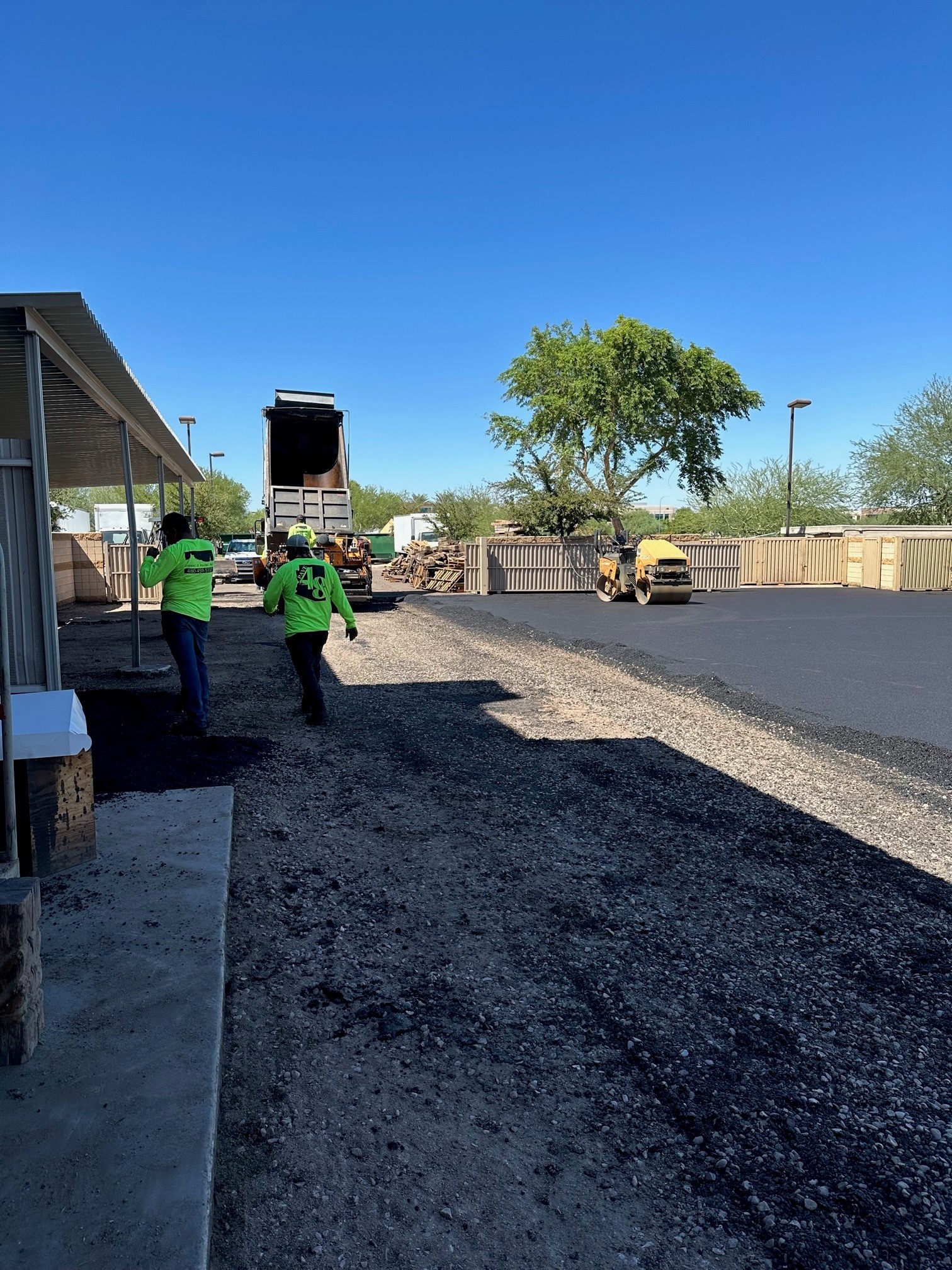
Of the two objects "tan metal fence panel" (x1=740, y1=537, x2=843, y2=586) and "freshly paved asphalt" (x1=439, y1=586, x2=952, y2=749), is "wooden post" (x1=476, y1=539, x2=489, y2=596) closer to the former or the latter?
"freshly paved asphalt" (x1=439, y1=586, x2=952, y2=749)

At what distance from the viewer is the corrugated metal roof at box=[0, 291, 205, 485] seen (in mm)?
6305

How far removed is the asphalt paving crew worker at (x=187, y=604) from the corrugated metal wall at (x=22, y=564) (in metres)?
1.72

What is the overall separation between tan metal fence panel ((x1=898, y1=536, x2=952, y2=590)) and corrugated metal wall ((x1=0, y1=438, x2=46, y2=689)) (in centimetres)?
3121

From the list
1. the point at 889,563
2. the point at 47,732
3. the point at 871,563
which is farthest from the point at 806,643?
the point at 871,563

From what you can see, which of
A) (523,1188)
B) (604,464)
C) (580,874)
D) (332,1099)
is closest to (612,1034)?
(523,1188)

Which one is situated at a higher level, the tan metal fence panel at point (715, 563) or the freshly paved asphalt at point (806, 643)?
the tan metal fence panel at point (715, 563)

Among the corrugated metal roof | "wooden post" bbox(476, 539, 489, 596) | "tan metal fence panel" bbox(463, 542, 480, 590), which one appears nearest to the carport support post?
the corrugated metal roof

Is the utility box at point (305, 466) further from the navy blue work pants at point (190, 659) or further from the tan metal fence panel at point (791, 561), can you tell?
the tan metal fence panel at point (791, 561)

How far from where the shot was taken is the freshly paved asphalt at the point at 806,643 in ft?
33.3

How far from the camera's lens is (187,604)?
834cm

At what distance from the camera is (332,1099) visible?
116 inches

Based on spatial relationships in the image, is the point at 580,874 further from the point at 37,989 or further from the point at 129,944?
the point at 37,989

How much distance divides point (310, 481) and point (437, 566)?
10711 mm

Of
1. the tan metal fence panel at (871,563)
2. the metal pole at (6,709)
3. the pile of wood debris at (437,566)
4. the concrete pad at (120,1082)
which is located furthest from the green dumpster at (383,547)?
the metal pole at (6,709)
